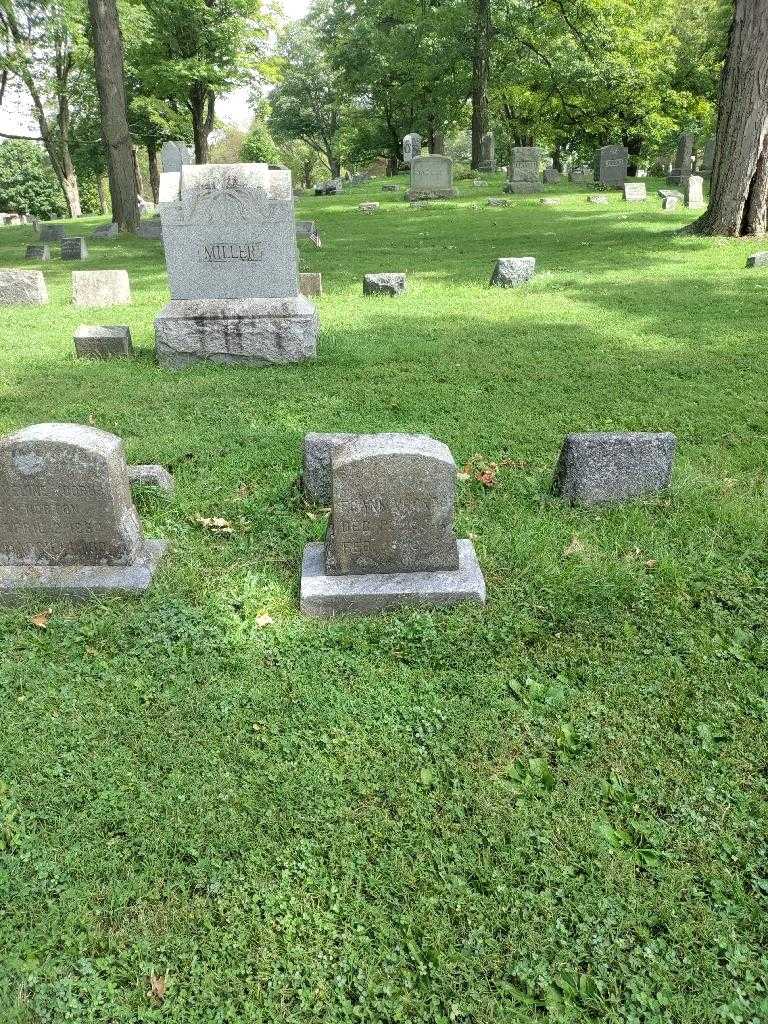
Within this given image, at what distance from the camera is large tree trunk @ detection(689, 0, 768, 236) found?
1152 centimetres

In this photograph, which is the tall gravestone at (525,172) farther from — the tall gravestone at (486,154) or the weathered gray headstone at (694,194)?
the tall gravestone at (486,154)

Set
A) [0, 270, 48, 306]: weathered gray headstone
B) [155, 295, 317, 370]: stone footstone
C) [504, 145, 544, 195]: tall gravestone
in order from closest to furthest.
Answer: [155, 295, 317, 370]: stone footstone
[0, 270, 48, 306]: weathered gray headstone
[504, 145, 544, 195]: tall gravestone

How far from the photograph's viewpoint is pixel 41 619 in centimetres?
338

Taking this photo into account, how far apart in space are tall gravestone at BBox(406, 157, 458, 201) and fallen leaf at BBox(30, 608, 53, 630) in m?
23.1

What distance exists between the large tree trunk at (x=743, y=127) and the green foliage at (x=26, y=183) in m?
39.9

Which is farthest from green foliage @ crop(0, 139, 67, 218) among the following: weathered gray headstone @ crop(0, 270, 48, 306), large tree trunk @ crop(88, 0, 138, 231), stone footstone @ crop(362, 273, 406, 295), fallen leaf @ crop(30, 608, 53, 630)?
fallen leaf @ crop(30, 608, 53, 630)

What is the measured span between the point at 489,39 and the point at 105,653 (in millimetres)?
31758

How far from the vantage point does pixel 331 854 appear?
230 cm

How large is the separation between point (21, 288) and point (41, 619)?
898cm

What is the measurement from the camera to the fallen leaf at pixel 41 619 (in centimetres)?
335

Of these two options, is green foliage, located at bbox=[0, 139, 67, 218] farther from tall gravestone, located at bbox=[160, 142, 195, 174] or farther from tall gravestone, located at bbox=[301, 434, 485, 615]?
tall gravestone, located at bbox=[301, 434, 485, 615]

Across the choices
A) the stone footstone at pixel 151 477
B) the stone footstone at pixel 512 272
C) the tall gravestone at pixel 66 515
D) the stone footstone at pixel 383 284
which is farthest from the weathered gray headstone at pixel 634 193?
the tall gravestone at pixel 66 515

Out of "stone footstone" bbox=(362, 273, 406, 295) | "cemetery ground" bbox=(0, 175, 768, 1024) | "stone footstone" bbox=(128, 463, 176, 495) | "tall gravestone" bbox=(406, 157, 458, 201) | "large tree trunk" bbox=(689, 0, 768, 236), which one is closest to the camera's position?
"cemetery ground" bbox=(0, 175, 768, 1024)

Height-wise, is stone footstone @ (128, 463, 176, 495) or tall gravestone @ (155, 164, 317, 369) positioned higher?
tall gravestone @ (155, 164, 317, 369)
